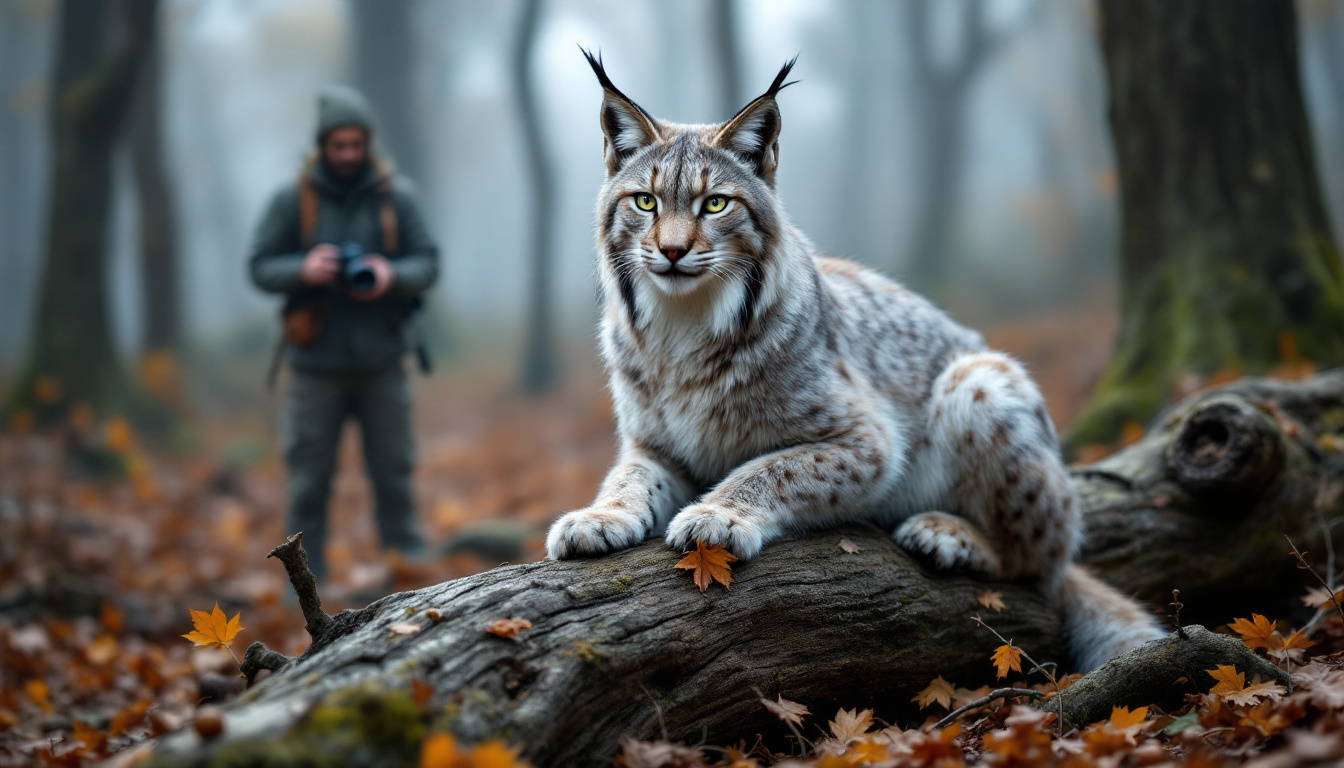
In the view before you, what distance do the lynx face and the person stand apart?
295 cm

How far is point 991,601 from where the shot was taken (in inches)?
150

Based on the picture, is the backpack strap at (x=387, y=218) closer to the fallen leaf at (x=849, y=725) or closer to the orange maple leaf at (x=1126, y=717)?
the fallen leaf at (x=849, y=725)

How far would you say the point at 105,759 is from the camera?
10.5 ft

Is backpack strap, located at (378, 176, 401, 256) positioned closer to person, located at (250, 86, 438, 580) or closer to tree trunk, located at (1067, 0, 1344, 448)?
person, located at (250, 86, 438, 580)

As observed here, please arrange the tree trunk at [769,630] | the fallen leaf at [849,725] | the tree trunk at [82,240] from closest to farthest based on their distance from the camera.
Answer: the tree trunk at [769,630] < the fallen leaf at [849,725] < the tree trunk at [82,240]

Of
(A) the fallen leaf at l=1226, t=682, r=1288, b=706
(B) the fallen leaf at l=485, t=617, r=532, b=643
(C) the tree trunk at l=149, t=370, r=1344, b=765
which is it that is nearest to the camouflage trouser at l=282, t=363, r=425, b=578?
(C) the tree trunk at l=149, t=370, r=1344, b=765

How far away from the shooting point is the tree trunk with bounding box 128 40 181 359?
53.3 ft

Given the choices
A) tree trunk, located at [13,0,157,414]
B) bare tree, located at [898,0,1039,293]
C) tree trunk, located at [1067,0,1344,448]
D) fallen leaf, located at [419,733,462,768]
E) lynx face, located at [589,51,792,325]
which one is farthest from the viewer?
bare tree, located at [898,0,1039,293]

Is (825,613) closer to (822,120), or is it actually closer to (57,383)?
(57,383)

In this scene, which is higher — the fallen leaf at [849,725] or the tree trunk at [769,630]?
the tree trunk at [769,630]

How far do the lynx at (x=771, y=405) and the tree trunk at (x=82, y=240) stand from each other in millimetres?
10382

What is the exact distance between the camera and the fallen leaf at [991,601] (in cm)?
381

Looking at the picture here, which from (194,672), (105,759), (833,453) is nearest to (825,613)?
(833,453)

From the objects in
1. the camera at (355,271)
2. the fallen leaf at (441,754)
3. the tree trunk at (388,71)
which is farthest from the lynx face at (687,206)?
Result: the tree trunk at (388,71)
